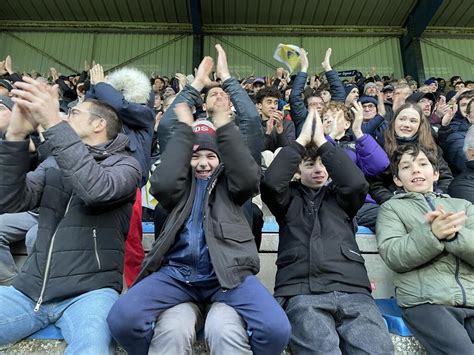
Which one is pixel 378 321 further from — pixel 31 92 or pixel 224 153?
pixel 31 92

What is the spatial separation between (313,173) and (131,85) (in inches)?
65.0

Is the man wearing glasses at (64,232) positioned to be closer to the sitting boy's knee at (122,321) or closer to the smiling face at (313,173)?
the sitting boy's knee at (122,321)

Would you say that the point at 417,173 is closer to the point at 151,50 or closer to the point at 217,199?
the point at 217,199

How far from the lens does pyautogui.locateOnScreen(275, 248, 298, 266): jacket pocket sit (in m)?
2.14

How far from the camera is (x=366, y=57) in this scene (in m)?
11.1

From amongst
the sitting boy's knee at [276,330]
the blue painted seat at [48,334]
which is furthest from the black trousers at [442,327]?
the blue painted seat at [48,334]

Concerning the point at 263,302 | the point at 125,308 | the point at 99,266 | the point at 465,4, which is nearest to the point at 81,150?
the point at 99,266

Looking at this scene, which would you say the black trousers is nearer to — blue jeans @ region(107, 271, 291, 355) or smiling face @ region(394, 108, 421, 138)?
blue jeans @ region(107, 271, 291, 355)

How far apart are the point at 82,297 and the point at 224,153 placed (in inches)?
34.7

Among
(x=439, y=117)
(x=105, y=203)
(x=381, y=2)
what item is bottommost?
(x=105, y=203)

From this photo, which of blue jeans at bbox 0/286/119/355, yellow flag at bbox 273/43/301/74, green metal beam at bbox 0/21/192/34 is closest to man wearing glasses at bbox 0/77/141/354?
blue jeans at bbox 0/286/119/355

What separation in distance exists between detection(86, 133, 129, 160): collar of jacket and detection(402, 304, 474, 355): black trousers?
1.65 meters

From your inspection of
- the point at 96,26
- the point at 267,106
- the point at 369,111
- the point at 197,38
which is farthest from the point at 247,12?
the point at 369,111

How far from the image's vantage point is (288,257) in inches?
85.0
